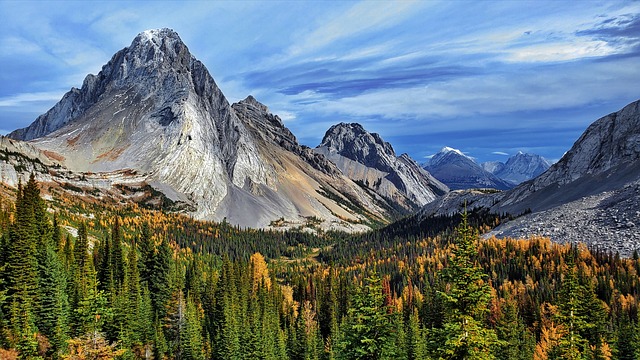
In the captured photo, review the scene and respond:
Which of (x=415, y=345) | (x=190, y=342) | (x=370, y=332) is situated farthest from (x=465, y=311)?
(x=190, y=342)

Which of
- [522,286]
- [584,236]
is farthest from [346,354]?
[584,236]

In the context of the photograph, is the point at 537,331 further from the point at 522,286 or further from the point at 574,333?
the point at 574,333

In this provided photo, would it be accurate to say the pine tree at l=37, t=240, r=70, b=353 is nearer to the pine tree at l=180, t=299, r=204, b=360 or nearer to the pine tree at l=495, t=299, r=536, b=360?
the pine tree at l=180, t=299, r=204, b=360

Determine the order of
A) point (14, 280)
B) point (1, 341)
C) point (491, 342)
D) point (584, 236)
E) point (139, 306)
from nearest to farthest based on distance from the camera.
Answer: point (491, 342) → point (1, 341) → point (14, 280) → point (139, 306) → point (584, 236)

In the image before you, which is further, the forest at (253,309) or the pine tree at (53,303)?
the pine tree at (53,303)

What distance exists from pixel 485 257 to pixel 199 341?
129076 millimetres

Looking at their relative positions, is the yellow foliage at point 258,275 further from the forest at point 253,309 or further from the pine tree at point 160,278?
the pine tree at point 160,278

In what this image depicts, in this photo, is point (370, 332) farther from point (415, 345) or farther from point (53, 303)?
point (415, 345)

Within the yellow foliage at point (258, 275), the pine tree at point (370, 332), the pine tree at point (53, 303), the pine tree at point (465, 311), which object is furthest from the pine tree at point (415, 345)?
the pine tree at point (465, 311)

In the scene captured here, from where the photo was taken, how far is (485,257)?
6924 inches

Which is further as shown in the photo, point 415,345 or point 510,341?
point 415,345

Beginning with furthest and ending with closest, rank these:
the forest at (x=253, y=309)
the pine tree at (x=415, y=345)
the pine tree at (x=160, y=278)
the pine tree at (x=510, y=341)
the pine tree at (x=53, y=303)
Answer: the pine tree at (x=160, y=278) → the pine tree at (x=415, y=345) → the pine tree at (x=510, y=341) → the pine tree at (x=53, y=303) → the forest at (x=253, y=309)

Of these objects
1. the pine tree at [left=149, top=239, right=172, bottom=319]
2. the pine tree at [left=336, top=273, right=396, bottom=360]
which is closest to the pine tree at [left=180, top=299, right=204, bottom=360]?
the pine tree at [left=149, top=239, right=172, bottom=319]

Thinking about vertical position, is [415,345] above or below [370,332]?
below
